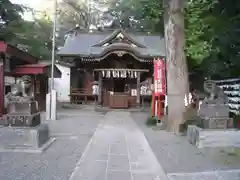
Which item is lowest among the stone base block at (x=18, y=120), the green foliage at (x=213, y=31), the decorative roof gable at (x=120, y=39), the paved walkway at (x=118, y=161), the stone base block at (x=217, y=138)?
the paved walkway at (x=118, y=161)

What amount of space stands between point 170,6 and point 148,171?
6829 mm

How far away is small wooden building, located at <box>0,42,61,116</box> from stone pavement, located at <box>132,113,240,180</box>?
Result: 855 cm

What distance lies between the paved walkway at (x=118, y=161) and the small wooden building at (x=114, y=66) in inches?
439

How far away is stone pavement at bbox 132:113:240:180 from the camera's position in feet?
15.8

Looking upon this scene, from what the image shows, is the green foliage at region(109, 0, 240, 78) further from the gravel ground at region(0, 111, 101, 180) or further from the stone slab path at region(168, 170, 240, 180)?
the stone slab path at region(168, 170, 240, 180)

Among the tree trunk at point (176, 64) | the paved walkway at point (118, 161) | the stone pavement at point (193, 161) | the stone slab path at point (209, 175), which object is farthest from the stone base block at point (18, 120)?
the tree trunk at point (176, 64)

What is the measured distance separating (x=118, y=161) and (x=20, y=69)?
11.5m

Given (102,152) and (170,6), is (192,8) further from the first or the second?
(102,152)

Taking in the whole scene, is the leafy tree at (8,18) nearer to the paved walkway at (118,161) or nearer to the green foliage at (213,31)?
the green foliage at (213,31)

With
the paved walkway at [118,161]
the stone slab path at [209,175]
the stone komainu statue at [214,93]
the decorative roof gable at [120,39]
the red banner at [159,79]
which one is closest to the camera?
the stone slab path at [209,175]

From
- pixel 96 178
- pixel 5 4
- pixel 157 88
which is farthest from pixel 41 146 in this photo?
pixel 5 4

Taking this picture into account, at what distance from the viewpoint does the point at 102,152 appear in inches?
268

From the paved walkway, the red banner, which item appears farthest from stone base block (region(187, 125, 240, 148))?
the red banner

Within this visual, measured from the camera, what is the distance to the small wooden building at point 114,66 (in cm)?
1962
